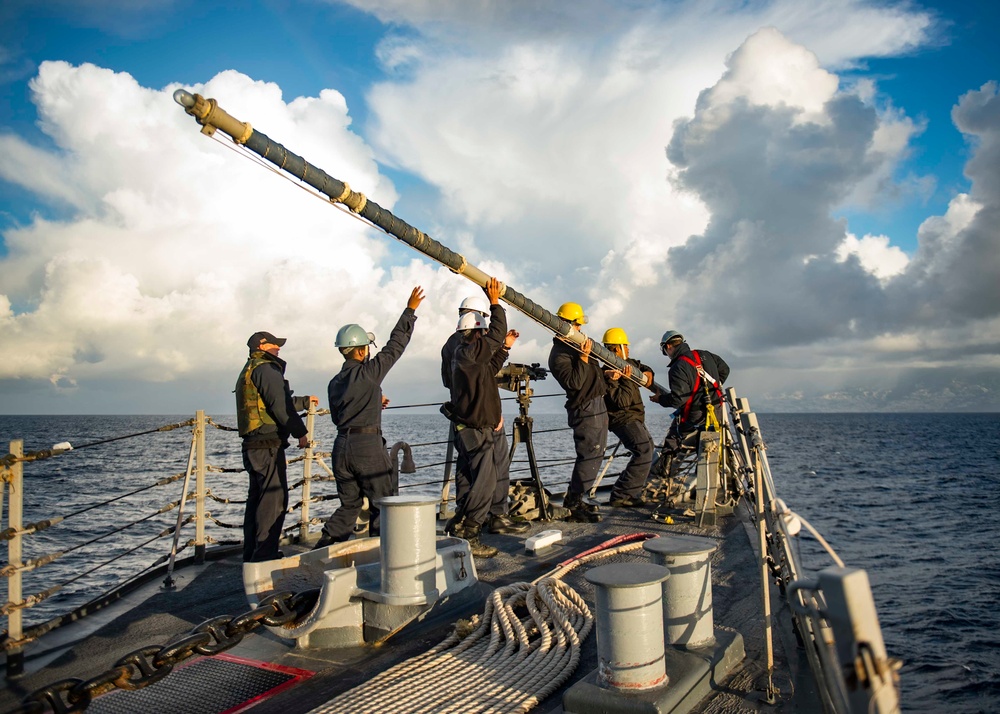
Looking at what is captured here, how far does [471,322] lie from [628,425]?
3.06 m

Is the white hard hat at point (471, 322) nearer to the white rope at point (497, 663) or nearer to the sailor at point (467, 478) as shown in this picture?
the sailor at point (467, 478)

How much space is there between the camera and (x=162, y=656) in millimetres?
3250

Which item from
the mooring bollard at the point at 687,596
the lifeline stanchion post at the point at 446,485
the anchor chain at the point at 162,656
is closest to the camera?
the anchor chain at the point at 162,656

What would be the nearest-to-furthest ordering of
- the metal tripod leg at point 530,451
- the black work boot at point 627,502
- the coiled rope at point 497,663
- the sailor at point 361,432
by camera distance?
the coiled rope at point 497,663, the sailor at point 361,432, the metal tripod leg at point 530,451, the black work boot at point 627,502

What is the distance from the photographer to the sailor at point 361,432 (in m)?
6.13

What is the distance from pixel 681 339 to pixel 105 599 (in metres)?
6.81

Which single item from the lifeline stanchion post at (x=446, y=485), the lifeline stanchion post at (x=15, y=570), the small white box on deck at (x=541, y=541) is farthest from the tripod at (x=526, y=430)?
the lifeline stanchion post at (x=15, y=570)

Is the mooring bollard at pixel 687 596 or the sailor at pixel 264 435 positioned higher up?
the sailor at pixel 264 435

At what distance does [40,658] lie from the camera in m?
4.23

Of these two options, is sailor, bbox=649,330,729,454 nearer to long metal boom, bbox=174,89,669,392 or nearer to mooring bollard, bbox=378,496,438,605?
long metal boom, bbox=174,89,669,392

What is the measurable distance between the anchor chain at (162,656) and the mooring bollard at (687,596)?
82.0 inches

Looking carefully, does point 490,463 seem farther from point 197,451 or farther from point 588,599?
point 197,451

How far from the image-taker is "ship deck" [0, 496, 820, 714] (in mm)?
3385

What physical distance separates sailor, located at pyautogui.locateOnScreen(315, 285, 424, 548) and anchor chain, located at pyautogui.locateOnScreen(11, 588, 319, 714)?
1.96m
